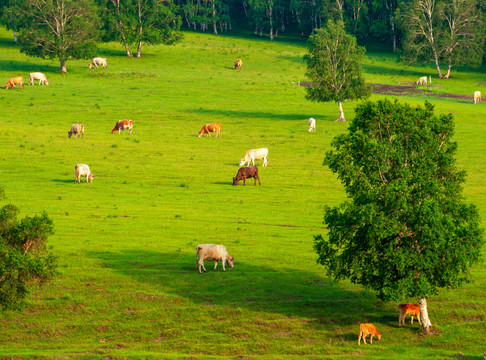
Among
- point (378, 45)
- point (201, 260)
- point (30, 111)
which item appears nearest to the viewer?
point (201, 260)

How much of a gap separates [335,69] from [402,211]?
167 ft

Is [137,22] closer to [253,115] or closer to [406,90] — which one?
[253,115]

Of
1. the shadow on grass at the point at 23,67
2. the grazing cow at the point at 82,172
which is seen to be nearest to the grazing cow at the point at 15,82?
the shadow on grass at the point at 23,67

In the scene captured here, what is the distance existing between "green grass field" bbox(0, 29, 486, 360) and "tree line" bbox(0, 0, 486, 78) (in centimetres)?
709

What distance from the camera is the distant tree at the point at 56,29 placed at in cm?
9065

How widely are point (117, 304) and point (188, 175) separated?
2469 centimetres

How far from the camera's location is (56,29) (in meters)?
91.9

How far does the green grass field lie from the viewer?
25.1 meters

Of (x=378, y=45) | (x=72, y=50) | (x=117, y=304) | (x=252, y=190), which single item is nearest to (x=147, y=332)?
(x=117, y=304)

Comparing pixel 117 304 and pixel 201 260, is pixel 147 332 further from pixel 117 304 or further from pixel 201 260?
pixel 201 260

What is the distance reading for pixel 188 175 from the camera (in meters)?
51.7

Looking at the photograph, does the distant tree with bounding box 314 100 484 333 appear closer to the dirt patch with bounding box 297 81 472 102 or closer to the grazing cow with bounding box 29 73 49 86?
the dirt patch with bounding box 297 81 472 102

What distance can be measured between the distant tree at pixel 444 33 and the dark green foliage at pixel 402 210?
84.8m

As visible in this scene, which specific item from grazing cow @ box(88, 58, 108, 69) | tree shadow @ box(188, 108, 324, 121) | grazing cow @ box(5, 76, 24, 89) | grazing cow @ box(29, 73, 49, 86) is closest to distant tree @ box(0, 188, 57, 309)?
tree shadow @ box(188, 108, 324, 121)
